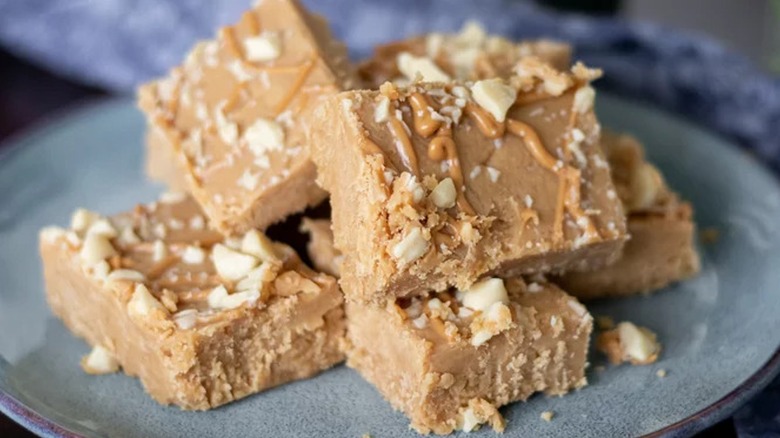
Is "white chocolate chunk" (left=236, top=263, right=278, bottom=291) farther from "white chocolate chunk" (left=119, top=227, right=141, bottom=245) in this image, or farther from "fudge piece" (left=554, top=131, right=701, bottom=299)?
"fudge piece" (left=554, top=131, right=701, bottom=299)

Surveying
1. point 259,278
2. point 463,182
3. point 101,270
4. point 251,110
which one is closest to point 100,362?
point 101,270

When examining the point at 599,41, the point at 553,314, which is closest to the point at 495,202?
the point at 553,314

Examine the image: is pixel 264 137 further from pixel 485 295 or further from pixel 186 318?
pixel 485 295

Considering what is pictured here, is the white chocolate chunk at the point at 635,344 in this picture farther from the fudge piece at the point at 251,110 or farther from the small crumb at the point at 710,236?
the fudge piece at the point at 251,110

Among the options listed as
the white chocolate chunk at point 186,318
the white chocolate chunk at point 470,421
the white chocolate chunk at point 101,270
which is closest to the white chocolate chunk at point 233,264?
the white chocolate chunk at point 186,318

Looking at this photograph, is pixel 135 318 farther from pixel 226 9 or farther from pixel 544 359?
pixel 226 9
